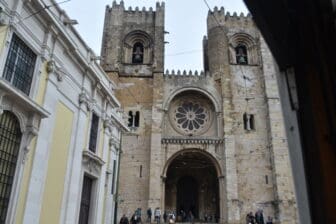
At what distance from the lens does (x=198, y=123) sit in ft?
84.9

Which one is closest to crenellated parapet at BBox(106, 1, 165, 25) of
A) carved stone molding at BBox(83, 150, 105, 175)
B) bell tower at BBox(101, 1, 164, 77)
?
bell tower at BBox(101, 1, 164, 77)

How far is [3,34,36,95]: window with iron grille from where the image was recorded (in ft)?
24.6

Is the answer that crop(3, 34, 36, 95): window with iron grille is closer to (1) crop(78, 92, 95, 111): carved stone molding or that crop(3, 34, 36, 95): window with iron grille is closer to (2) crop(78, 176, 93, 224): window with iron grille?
(1) crop(78, 92, 95, 111): carved stone molding

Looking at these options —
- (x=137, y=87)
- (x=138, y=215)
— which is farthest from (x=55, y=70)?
(x=137, y=87)

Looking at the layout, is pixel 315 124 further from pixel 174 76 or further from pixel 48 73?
pixel 174 76

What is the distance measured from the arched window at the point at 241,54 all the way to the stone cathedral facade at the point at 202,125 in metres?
0.09

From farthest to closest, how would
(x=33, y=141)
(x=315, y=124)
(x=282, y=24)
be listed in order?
(x=33, y=141) < (x=282, y=24) < (x=315, y=124)

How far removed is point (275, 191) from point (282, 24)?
22.9m

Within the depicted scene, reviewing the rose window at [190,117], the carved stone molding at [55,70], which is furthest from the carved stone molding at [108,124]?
the rose window at [190,117]

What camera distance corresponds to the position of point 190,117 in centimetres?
2612

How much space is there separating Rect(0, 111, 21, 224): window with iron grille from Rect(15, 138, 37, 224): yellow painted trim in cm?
28

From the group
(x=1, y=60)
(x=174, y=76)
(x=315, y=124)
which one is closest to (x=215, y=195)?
(x=174, y=76)

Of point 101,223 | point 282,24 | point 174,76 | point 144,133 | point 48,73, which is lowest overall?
point 101,223

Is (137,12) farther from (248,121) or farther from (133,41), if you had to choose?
(248,121)
